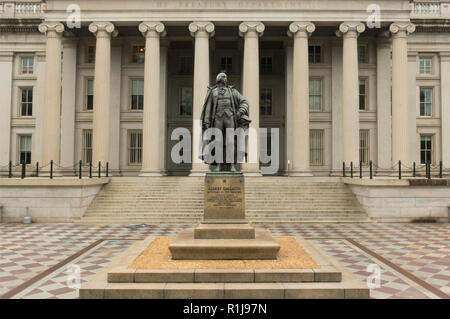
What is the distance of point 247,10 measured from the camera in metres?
22.5

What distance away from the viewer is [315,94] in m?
26.9

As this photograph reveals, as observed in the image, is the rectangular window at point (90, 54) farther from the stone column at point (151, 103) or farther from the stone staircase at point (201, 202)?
the stone staircase at point (201, 202)

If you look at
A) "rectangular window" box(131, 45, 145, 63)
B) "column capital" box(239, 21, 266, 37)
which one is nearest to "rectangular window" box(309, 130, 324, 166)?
"column capital" box(239, 21, 266, 37)

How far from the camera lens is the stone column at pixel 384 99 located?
85.8ft

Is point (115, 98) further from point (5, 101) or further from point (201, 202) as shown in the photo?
point (201, 202)

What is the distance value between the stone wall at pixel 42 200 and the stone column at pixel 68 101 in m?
9.51

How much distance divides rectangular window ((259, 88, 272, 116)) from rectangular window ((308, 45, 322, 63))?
4.05 m

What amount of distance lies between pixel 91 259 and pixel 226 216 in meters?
3.89

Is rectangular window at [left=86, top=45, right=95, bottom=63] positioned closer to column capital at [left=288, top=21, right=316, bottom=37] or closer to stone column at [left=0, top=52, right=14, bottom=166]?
stone column at [left=0, top=52, right=14, bottom=166]

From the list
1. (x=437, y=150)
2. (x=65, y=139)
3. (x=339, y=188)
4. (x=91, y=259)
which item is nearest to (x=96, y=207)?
(x=91, y=259)

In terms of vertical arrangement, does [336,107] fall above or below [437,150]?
above

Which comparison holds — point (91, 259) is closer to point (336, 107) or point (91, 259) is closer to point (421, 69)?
point (336, 107)

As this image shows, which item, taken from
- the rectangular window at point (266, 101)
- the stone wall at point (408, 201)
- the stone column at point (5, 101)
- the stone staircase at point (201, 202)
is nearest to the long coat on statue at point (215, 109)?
the stone staircase at point (201, 202)

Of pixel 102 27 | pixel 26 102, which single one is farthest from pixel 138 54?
pixel 26 102
